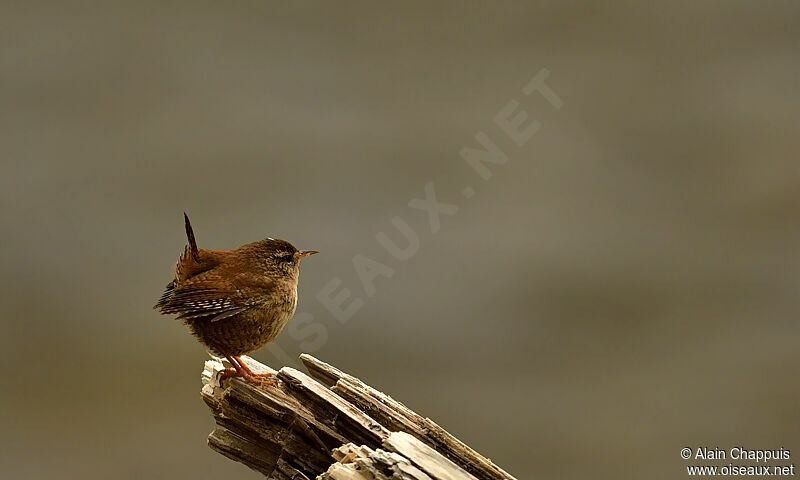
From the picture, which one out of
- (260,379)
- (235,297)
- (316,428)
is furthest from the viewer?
(235,297)

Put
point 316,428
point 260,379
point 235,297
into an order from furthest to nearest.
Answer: point 235,297 → point 260,379 → point 316,428

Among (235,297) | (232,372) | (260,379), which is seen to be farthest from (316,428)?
(235,297)

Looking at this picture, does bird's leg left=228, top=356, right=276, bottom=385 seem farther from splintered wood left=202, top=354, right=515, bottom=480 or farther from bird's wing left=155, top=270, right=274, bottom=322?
bird's wing left=155, top=270, right=274, bottom=322

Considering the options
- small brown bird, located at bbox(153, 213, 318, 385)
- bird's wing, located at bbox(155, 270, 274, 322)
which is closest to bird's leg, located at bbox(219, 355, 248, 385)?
small brown bird, located at bbox(153, 213, 318, 385)

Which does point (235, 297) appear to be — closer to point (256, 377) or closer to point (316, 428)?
point (256, 377)

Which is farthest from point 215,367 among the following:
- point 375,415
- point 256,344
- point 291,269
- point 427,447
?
point 427,447

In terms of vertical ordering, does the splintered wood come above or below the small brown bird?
below

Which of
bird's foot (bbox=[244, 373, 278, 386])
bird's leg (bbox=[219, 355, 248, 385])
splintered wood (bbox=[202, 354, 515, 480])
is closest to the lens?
splintered wood (bbox=[202, 354, 515, 480])
